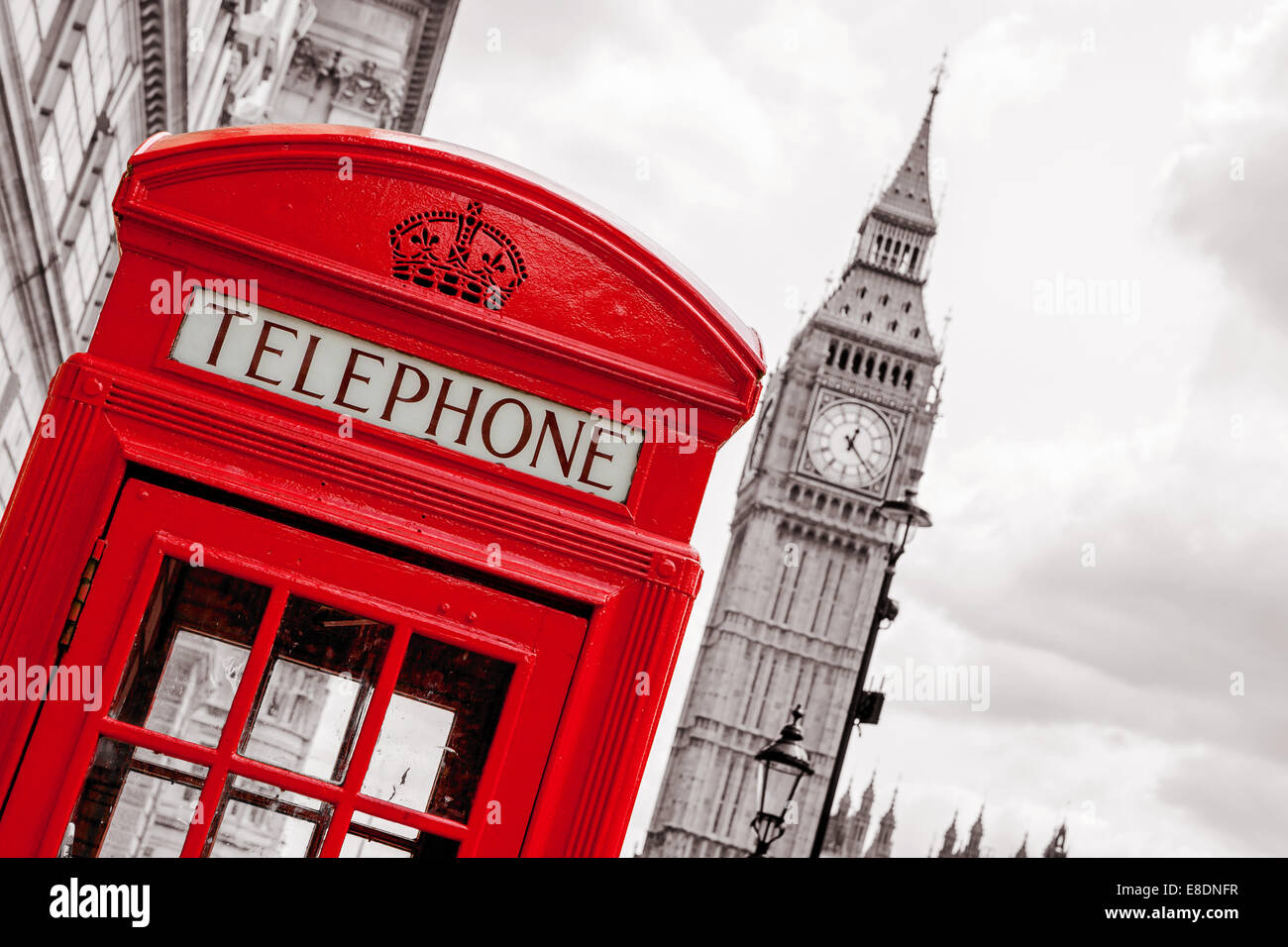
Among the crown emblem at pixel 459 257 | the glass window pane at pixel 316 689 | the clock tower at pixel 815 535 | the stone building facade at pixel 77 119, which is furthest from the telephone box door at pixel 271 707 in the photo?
the clock tower at pixel 815 535

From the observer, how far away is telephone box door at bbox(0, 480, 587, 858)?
2.23m

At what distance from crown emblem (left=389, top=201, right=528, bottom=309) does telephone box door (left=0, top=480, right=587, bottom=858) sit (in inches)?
19.5

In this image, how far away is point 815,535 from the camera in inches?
2142

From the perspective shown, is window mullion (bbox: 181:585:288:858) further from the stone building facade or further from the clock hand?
the clock hand

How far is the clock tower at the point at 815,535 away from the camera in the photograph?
53.3 meters

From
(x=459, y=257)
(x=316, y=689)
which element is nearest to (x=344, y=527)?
(x=316, y=689)

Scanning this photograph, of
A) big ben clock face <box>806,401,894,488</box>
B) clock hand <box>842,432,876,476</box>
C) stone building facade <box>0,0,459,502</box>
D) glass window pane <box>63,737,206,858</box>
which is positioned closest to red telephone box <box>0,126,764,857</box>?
glass window pane <box>63,737,206,858</box>

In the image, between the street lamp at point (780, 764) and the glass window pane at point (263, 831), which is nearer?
the glass window pane at point (263, 831)

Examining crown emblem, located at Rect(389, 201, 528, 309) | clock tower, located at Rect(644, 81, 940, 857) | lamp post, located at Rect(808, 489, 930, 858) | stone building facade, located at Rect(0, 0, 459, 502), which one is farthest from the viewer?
clock tower, located at Rect(644, 81, 940, 857)

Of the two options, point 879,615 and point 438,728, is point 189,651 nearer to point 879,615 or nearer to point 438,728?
point 438,728

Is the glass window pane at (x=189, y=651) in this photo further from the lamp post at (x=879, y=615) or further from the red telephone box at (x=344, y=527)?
the lamp post at (x=879, y=615)

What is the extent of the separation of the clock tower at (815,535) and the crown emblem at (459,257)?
2004 inches
